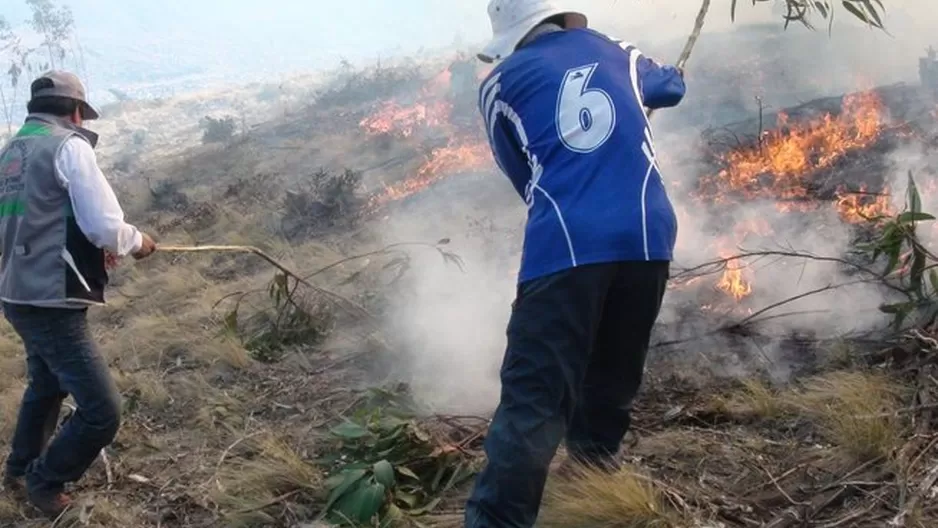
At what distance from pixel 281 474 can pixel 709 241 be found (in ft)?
11.0

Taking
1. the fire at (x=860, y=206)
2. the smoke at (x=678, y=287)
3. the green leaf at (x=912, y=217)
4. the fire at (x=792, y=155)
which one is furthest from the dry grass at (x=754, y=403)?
the fire at (x=792, y=155)

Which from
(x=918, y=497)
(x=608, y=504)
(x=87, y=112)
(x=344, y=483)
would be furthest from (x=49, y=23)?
(x=918, y=497)

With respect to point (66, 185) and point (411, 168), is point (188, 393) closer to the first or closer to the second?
point (66, 185)

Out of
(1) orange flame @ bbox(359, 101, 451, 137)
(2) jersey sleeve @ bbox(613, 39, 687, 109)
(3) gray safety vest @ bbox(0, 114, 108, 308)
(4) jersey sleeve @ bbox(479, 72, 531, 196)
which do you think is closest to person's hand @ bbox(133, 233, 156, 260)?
(3) gray safety vest @ bbox(0, 114, 108, 308)

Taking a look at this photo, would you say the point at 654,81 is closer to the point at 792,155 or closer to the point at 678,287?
the point at 678,287

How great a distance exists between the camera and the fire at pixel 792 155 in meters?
6.93

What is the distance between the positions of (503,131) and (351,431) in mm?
1442

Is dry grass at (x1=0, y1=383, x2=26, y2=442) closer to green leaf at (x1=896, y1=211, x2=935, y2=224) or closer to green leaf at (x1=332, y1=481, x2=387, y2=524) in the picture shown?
green leaf at (x1=332, y1=481, x2=387, y2=524)

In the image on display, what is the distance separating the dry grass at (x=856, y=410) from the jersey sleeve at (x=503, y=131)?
1.43m

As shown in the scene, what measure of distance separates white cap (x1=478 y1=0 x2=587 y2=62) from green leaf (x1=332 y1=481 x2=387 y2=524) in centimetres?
160

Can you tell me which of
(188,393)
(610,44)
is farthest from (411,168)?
(610,44)

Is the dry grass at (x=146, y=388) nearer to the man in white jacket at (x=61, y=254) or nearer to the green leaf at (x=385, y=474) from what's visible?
the man in white jacket at (x=61, y=254)

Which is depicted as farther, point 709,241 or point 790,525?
point 709,241

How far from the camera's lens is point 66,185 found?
3.57 meters
